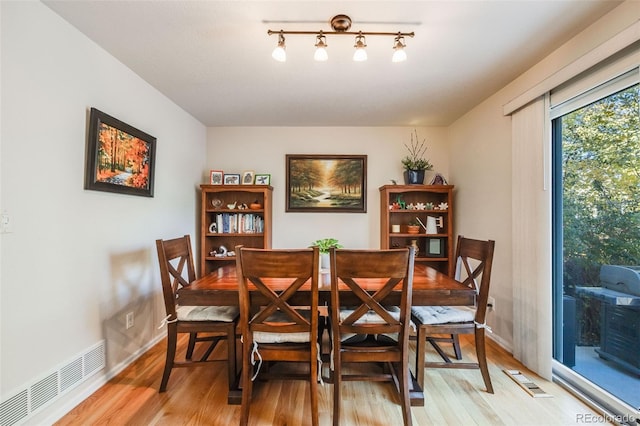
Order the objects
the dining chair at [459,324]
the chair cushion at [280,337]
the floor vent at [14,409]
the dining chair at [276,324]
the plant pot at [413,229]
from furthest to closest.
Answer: the plant pot at [413,229] < the dining chair at [459,324] < the chair cushion at [280,337] < the dining chair at [276,324] < the floor vent at [14,409]

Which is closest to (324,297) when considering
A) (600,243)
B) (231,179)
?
(600,243)

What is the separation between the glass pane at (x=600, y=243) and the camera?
5.43 feet

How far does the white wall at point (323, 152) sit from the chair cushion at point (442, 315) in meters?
1.77

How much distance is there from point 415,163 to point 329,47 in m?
2.07

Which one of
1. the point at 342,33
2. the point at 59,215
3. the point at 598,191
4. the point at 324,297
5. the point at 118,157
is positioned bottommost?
the point at 324,297

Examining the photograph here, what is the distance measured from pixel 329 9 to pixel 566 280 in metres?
2.49

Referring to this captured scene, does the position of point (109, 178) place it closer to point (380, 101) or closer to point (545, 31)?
point (380, 101)

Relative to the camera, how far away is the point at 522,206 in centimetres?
227

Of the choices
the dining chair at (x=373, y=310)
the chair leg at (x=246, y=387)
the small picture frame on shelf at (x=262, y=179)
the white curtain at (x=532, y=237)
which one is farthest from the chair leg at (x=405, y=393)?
the small picture frame on shelf at (x=262, y=179)

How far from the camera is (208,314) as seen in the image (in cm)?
193

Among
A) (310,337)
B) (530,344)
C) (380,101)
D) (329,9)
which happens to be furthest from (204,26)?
(530,344)

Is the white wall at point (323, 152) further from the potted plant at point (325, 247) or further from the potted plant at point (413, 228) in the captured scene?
the potted plant at point (325, 247)

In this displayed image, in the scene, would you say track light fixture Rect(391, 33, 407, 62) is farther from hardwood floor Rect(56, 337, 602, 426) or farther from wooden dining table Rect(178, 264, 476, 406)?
hardwood floor Rect(56, 337, 602, 426)

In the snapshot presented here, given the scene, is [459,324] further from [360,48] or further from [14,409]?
[14,409]
